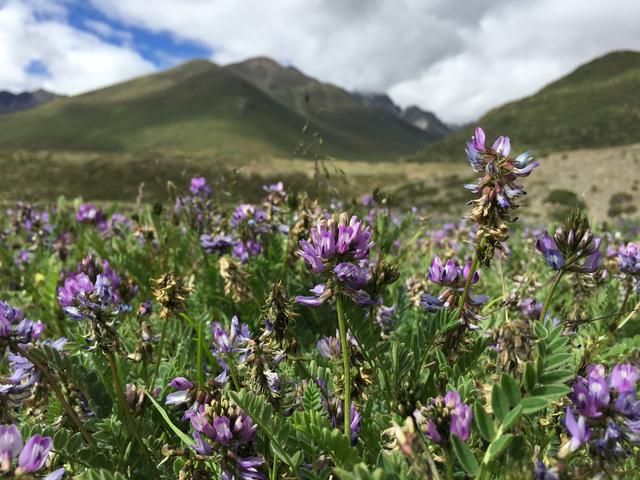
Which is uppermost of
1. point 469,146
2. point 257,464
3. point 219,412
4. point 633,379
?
point 469,146

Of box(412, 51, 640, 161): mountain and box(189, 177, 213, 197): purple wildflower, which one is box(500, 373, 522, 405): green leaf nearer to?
box(189, 177, 213, 197): purple wildflower

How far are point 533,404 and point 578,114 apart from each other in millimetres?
104414

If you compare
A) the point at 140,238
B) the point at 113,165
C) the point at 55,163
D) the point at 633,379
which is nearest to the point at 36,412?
the point at 633,379

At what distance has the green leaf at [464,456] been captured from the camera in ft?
4.15

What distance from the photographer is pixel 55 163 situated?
5544 centimetres

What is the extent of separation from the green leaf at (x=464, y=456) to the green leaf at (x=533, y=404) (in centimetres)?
20

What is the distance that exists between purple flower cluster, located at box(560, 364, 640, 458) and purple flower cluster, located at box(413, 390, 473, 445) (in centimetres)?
25

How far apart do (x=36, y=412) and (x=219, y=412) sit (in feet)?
4.17

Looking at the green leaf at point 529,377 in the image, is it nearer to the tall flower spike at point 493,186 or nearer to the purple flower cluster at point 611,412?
the purple flower cluster at point 611,412

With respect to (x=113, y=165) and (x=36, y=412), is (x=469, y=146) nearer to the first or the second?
(x=36, y=412)

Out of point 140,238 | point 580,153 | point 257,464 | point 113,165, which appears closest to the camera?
point 257,464

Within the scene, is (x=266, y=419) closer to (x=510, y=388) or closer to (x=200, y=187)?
(x=510, y=388)

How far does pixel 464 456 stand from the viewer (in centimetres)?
128

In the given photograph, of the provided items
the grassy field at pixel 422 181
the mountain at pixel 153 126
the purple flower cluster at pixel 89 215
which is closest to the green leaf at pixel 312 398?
the grassy field at pixel 422 181
